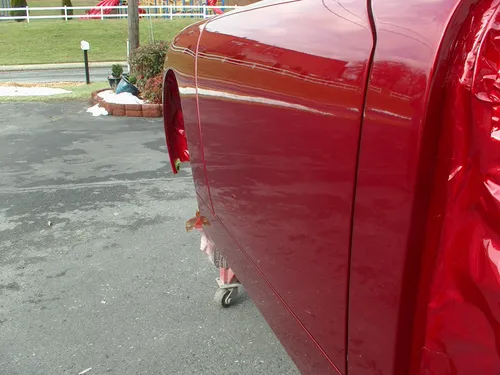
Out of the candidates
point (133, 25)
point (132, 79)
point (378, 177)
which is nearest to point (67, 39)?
point (133, 25)

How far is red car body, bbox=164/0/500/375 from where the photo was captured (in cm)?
89

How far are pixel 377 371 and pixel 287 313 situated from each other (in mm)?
492

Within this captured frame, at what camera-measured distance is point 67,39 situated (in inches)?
1056

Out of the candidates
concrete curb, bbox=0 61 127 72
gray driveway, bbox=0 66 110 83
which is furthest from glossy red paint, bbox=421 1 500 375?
concrete curb, bbox=0 61 127 72

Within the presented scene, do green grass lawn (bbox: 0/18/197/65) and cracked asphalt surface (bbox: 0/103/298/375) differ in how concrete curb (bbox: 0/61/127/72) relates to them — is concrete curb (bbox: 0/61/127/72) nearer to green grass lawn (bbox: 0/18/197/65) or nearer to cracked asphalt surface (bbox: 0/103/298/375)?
green grass lawn (bbox: 0/18/197/65)

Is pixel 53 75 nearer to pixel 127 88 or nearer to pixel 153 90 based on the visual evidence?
pixel 127 88

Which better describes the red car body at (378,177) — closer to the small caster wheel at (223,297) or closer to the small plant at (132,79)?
the small caster wheel at (223,297)

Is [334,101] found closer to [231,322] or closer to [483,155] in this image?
[483,155]

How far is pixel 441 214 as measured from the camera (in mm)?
933

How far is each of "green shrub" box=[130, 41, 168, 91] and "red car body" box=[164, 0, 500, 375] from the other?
337 inches

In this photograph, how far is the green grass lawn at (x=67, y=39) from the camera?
23.7 m

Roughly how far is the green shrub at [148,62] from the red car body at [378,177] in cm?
857

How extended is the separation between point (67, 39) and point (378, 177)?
28.6 meters

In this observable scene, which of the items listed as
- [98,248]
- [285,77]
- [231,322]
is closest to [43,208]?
[98,248]
